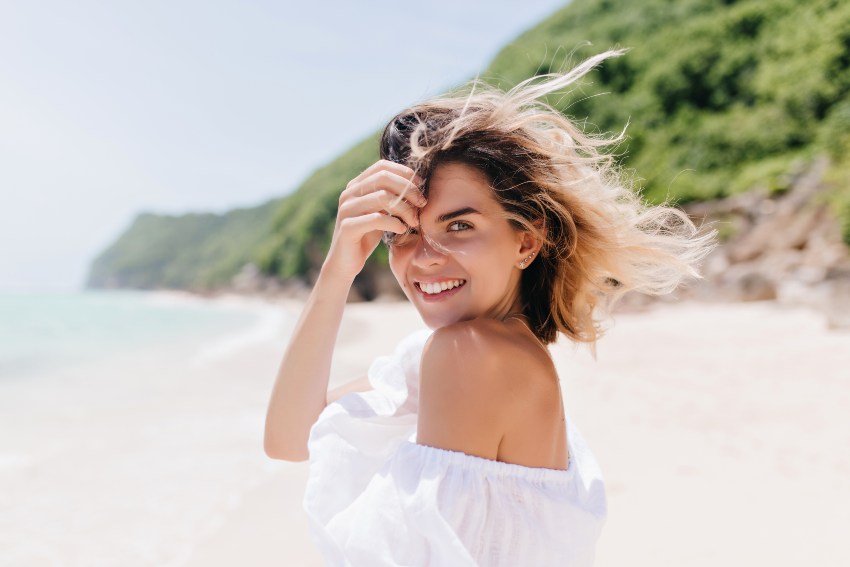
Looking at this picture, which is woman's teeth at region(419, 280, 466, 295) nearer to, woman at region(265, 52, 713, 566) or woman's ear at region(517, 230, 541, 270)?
woman at region(265, 52, 713, 566)

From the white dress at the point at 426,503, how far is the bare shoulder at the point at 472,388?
0.04 metres

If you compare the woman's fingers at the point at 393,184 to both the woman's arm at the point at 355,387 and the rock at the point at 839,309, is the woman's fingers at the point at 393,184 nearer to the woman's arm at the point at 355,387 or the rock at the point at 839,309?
the woman's arm at the point at 355,387

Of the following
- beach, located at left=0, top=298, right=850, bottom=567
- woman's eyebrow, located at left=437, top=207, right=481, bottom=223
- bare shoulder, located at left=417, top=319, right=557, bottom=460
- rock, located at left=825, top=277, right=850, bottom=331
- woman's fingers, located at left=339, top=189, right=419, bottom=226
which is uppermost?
woman's fingers, located at left=339, top=189, right=419, bottom=226

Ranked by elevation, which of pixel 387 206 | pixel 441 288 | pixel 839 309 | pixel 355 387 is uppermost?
pixel 387 206

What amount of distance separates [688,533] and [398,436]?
8.35 ft

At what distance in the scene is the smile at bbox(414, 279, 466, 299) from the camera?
62.3 inches

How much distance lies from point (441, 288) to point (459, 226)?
0.56 ft

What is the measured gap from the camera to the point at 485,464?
4.37ft

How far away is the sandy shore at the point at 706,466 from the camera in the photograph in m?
3.25

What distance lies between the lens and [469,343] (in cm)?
134

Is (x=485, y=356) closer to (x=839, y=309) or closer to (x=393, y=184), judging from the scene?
(x=393, y=184)

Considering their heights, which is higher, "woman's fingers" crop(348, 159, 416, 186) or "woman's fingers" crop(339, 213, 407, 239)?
"woman's fingers" crop(348, 159, 416, 186)

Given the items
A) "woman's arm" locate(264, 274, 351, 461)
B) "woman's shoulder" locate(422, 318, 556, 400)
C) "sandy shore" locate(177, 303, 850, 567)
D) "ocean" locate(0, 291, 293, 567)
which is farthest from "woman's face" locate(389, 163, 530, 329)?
"ocean" locate(0, 291, 293, 567)

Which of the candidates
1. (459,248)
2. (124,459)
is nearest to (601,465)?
(459,248)
